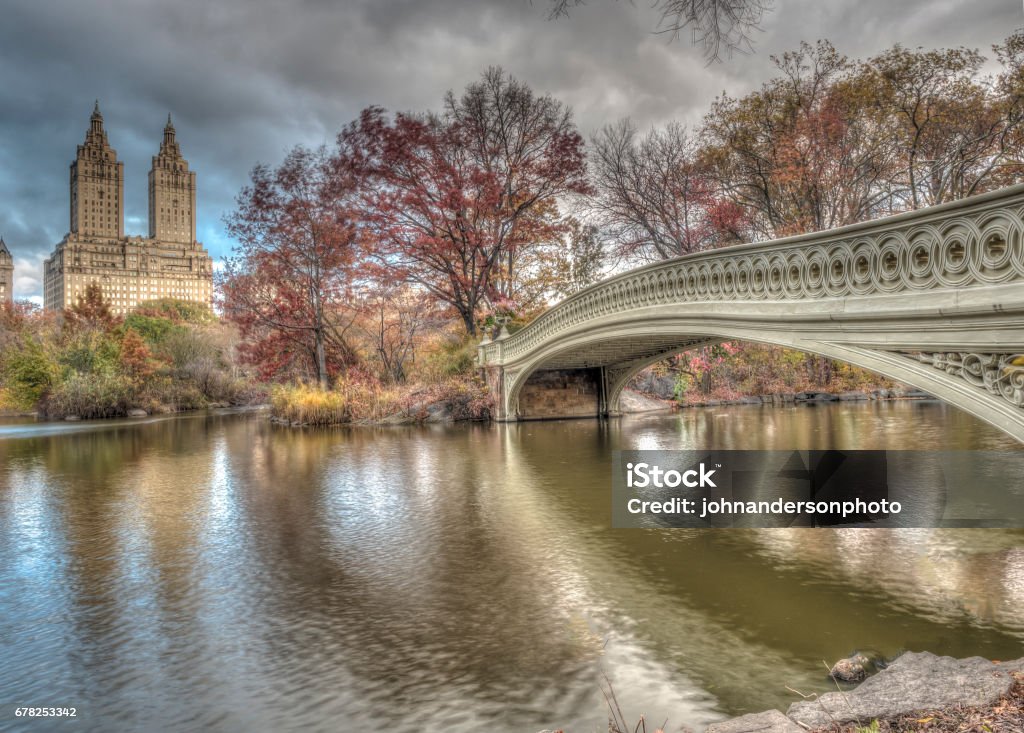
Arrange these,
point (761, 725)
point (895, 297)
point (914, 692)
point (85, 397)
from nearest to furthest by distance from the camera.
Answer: point (761, 725) < point (914, 692) < point (895, 297) < point (85, 397)

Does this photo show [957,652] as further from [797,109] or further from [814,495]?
[797,109]

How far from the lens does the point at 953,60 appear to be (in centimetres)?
1617

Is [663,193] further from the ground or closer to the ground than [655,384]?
further from the ground

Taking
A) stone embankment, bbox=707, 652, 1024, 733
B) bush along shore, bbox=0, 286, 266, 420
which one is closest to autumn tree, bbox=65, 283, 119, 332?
bush along shore, bbox=0, 286, 266, 420

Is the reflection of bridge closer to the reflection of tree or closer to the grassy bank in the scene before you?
the reflection of tree

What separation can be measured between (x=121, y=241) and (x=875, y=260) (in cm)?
12278

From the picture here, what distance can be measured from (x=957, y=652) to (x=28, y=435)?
75.5ft

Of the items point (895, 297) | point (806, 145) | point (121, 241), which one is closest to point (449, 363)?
point (806, 145)

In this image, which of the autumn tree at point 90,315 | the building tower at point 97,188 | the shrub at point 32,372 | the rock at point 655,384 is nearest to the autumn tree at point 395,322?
the rock at point 655,384

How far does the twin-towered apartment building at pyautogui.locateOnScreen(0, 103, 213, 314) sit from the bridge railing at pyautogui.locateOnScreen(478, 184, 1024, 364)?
101412 mm

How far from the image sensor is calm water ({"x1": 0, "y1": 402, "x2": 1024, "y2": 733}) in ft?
10.9

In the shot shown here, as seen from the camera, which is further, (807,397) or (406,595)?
(807,397)

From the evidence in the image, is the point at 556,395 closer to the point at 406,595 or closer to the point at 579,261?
the point at 579,261

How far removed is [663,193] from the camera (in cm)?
2128
